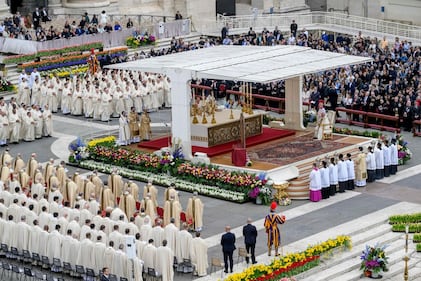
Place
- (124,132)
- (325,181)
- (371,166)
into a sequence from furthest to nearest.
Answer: (124,132) → (371,166) → (325,181)

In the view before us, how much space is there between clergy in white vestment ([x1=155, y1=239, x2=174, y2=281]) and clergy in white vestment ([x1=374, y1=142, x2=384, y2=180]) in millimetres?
11886

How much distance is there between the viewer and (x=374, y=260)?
34.4m

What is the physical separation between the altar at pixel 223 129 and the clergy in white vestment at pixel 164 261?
12620 mm

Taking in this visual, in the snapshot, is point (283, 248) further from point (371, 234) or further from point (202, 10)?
point (202, 10)

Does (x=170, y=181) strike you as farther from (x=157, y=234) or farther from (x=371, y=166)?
(x=157, y=234)

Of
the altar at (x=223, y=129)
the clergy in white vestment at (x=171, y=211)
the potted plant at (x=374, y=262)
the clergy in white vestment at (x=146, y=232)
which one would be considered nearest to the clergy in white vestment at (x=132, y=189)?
the clergy in white vestment at (x=171, y=211)

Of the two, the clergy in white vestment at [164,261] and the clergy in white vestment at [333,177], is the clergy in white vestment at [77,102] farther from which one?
the clergy in white vestment at [164,261]

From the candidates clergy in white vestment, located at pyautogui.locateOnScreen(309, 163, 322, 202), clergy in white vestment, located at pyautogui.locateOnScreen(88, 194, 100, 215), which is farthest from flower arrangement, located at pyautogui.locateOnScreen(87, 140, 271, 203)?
clergy in white vestment, located at pyautogui.locateOnScreen(88, 194, 100, 215)

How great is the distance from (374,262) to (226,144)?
12551 mm

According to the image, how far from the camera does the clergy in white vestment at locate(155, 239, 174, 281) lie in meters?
32.7

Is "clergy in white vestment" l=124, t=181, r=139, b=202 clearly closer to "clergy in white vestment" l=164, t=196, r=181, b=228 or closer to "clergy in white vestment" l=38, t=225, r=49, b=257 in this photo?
"clergy in white vestment" l=164, t=196, r=181, b=228

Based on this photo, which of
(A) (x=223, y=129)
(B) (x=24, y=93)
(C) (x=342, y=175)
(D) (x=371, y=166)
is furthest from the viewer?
(B) (x=24, y=93)

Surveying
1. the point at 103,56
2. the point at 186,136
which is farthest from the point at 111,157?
the point at 103,56

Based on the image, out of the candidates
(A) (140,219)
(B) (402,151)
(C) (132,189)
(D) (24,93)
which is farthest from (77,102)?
(A) (140,219)
